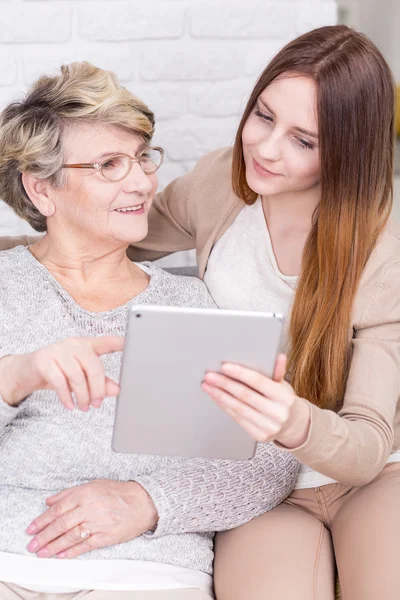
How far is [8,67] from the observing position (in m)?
2.09

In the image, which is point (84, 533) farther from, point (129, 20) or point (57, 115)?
point (129, 20)

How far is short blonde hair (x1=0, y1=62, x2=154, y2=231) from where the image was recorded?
5.52ft

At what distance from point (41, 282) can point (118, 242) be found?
0.18 m

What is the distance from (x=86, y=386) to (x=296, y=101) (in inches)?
27.5

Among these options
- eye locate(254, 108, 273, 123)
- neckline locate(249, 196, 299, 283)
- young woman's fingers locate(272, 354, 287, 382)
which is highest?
eye locate(254, 108, 273, 123)

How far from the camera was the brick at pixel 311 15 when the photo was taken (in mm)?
2236

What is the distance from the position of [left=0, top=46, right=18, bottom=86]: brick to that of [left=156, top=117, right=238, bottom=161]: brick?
0.40 metres

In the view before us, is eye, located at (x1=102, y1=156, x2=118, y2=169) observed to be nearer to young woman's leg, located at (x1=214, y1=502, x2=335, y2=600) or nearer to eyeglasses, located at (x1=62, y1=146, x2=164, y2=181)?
eyeglasses, located at (x1=62, y1=146, x2=164, y2=181)

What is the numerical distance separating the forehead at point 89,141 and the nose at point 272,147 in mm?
291

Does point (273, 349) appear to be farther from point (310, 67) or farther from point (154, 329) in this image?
point (310, 67)

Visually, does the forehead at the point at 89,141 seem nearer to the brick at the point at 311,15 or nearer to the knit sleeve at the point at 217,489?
the knit sleeve at the point at 217,489

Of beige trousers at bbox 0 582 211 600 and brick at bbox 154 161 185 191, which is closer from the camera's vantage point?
beige trousers at bbox 0 582 211 600

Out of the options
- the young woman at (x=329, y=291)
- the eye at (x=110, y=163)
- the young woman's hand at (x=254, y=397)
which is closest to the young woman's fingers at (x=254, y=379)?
the young woman's hand at (x=254, y=397)

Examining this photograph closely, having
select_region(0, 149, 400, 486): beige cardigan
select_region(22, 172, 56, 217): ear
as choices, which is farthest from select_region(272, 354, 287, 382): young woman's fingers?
select_region(22, 172, 56, 217): ear
